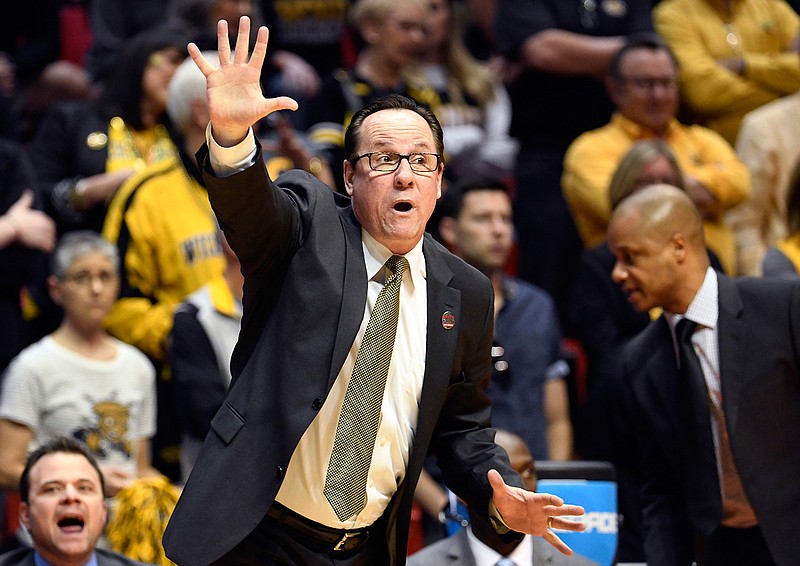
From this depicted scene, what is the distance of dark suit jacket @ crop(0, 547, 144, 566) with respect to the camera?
4.38 m

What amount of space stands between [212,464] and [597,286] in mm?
3094

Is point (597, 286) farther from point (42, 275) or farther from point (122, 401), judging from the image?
point (42, 275)

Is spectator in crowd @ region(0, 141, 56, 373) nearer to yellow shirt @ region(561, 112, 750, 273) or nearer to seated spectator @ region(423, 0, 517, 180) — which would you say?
seated spectator @ region(423, 0, 517, 180)

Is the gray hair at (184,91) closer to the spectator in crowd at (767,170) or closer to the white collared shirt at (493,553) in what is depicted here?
the white collared shirt at (493,553)

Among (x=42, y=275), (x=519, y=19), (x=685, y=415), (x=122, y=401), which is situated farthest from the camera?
(x=519, y=19)

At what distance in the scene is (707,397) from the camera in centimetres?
435

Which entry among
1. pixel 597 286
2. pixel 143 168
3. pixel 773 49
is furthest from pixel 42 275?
pixel 773 49

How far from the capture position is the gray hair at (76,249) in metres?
5.54

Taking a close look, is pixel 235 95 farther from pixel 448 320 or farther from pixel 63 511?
pixel 63 511

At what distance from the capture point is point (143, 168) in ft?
20.3

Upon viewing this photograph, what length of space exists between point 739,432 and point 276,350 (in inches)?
69.4

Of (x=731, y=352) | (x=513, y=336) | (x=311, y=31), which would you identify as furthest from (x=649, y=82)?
(x=731, y=352)

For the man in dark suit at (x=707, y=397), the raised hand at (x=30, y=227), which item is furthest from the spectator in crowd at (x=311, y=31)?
the man in dark suit at (x=707, y=397)

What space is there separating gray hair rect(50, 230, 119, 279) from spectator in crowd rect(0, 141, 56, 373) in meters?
0.19
